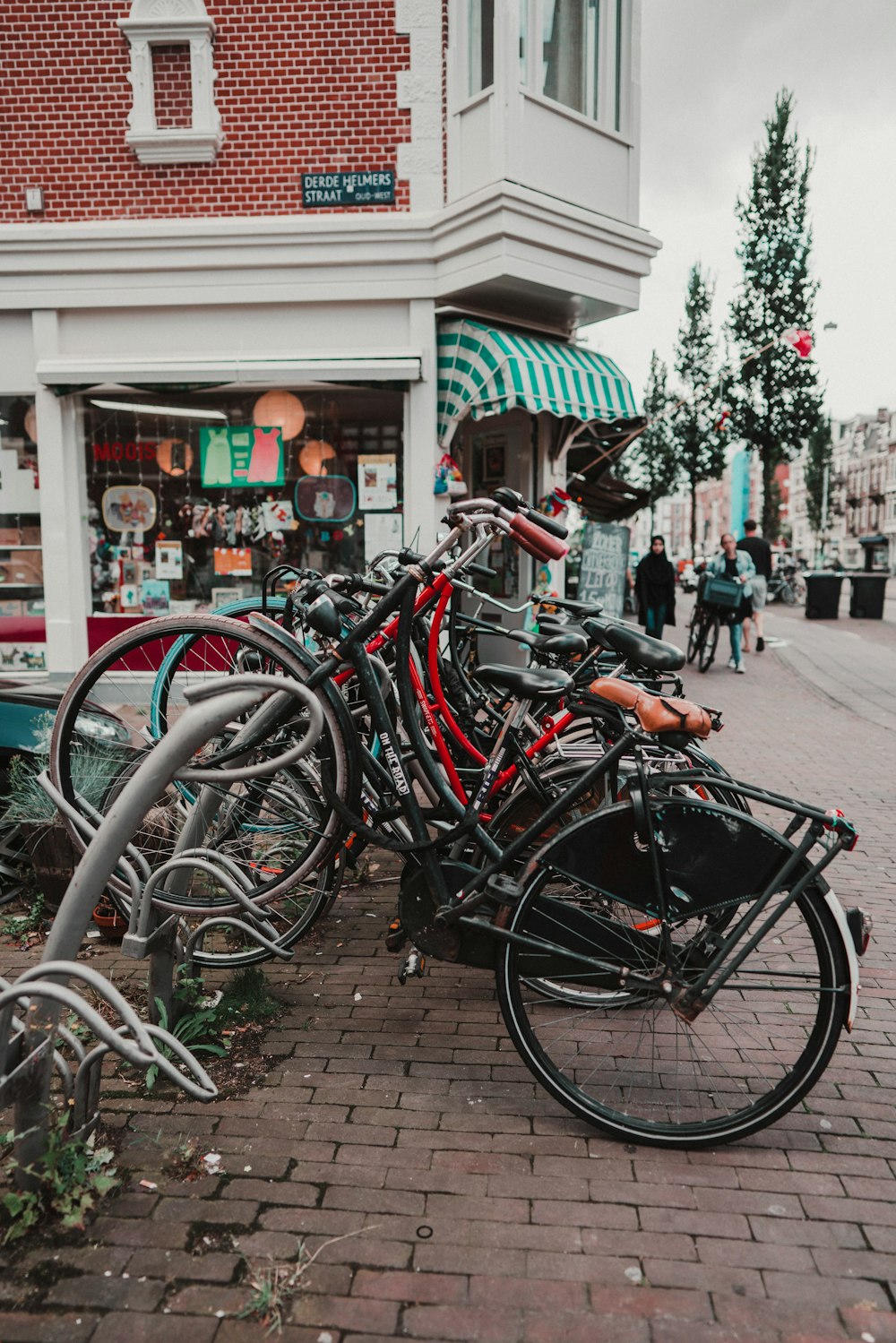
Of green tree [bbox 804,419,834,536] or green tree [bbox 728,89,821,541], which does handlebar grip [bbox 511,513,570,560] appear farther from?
green tree [bbox 804,419,834,536]

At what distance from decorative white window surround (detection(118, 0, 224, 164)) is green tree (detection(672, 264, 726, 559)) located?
2227 centimetres

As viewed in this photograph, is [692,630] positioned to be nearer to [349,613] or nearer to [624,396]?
[624,396]

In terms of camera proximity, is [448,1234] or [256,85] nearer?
[448,1234]

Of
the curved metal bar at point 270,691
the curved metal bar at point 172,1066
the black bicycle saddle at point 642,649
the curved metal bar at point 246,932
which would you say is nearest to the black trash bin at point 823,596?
the black bicycle saddle at point 642,649

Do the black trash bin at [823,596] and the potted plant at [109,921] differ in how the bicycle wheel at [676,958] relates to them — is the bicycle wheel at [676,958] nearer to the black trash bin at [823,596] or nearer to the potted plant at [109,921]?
the potted plant at [109,921]

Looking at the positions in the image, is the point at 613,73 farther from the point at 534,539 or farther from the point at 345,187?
the point at 534,539

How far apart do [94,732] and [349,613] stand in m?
1.25

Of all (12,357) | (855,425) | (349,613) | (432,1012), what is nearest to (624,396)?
(12,357)

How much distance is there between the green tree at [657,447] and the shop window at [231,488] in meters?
28.0

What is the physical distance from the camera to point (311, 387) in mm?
8820

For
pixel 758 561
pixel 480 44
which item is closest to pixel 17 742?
pixel 480 44

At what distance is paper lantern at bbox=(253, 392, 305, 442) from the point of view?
29.4 ft

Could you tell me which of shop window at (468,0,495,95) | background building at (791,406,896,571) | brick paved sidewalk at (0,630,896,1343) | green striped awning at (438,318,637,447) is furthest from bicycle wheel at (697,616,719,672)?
background building at (791,406,896,571)

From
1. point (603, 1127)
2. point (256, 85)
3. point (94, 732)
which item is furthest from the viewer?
point (256, 85)
